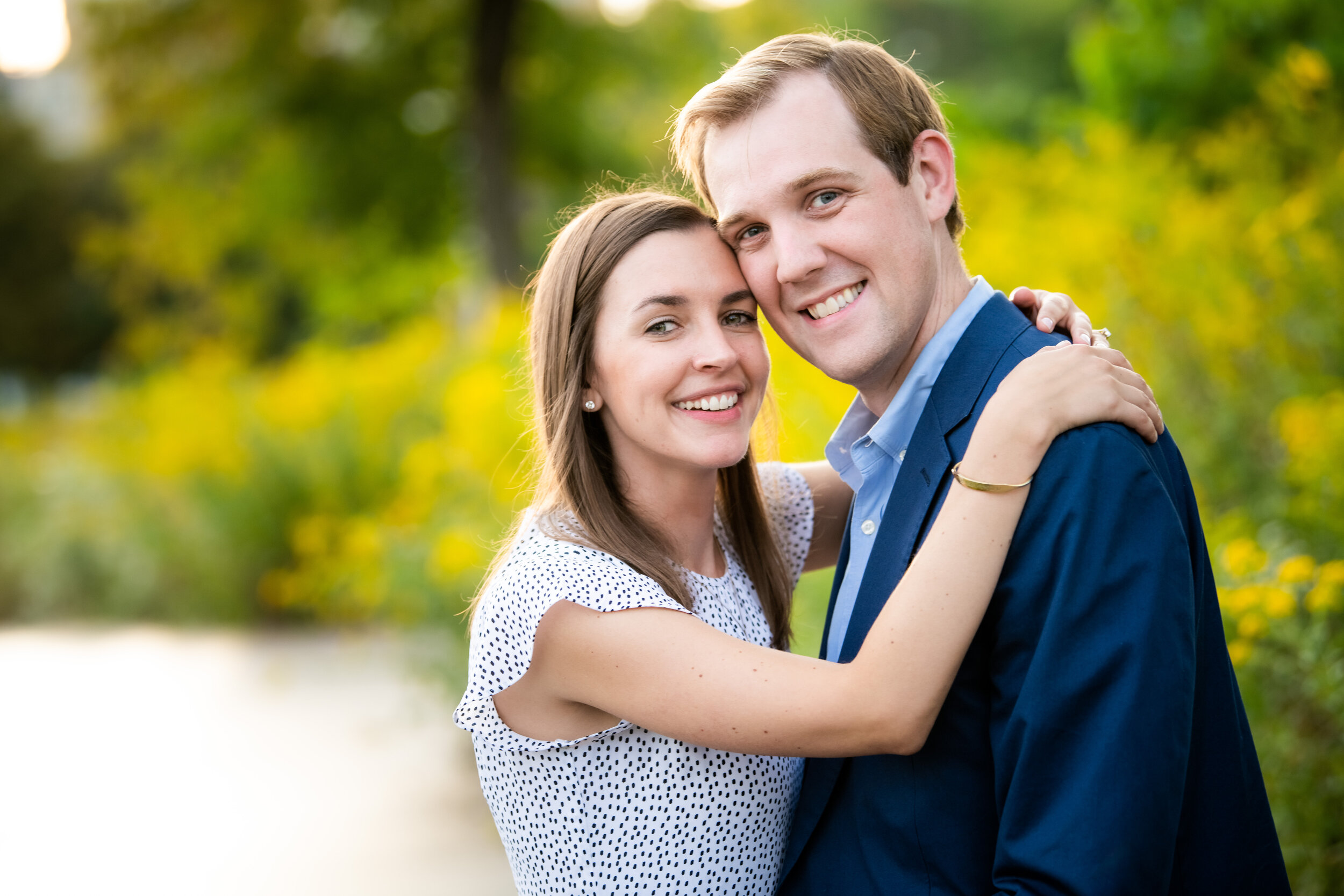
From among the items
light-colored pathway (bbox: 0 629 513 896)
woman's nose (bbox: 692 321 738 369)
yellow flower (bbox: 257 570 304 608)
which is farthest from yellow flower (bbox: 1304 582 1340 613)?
yellow flower (bbox: 257 570 304 608)

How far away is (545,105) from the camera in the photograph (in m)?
11.7

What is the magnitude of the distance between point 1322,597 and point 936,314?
1.33 m

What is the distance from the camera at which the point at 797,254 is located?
1896 millimetres

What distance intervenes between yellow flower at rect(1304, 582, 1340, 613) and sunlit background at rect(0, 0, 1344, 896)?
1cm

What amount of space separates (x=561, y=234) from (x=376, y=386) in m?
6.75

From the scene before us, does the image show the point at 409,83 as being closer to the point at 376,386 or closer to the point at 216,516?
the point at 376,386

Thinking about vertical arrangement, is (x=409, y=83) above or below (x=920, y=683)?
above

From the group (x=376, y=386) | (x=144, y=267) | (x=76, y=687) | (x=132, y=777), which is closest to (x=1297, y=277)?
(x=132, y=777)

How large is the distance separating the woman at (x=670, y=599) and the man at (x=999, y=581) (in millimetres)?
80

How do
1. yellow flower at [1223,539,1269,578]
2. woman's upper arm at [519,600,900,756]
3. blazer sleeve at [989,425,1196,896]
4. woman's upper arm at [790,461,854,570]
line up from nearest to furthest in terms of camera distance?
blazer sleeve at [989,425,1196,896]
woman's upper arm at [519,600,900,756]
yellow flower at [1223,539,1269,578]
woman's upper arm at [790,461,854,570]

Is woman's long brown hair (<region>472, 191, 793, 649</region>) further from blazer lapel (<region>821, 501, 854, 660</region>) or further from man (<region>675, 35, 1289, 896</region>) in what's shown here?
blazer lapel (<region>821, 501, 854, 660</region>)

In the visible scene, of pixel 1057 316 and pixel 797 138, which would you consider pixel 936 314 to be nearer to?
pixel 1057 316

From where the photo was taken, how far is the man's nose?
189 cm

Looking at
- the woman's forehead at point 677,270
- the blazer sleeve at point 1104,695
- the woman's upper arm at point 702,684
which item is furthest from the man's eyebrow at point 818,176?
the woman's upper arm at point 702,684
